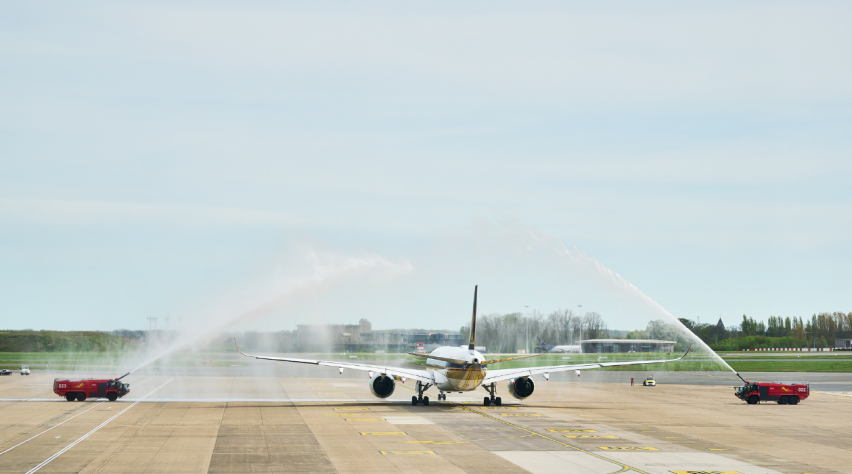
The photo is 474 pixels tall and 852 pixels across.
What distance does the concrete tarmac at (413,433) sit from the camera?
110 feet

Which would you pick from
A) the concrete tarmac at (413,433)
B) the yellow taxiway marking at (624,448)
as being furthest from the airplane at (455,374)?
the yellow taxiway marking at (624,448)

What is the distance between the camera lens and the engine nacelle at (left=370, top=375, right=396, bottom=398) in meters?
60.2

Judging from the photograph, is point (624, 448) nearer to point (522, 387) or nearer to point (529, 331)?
point (522, 387)

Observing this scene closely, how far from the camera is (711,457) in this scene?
1423 inches

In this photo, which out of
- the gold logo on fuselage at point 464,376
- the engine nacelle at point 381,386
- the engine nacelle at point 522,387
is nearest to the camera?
the gold logo on fuselage at point 464,376

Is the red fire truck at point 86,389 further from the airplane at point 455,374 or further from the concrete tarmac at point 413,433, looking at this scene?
the airplane at point 455,374

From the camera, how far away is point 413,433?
43.9 metres

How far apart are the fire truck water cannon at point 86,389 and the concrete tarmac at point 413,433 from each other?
3.48 ft

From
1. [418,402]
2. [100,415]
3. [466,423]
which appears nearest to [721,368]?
[418,402]

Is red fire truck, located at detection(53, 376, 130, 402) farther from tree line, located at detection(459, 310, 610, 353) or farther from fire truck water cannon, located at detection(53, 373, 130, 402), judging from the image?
tree line, located at detection(459, 310, 610, 353)

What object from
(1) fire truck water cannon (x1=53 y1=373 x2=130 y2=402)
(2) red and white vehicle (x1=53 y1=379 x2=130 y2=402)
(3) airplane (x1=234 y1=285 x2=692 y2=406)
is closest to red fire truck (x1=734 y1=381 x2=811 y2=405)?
(3) airplane (x1=234 y1=285 x2=692 y2=406)

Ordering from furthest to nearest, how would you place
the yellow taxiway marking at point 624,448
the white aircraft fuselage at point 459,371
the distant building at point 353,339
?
the distant building at point 353,339 < the white aircraft fuselage at point 459,371 < the yellow taxiway marking at point 624,448

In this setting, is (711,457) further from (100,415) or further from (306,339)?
(306,339)

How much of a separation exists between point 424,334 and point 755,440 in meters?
78.5
